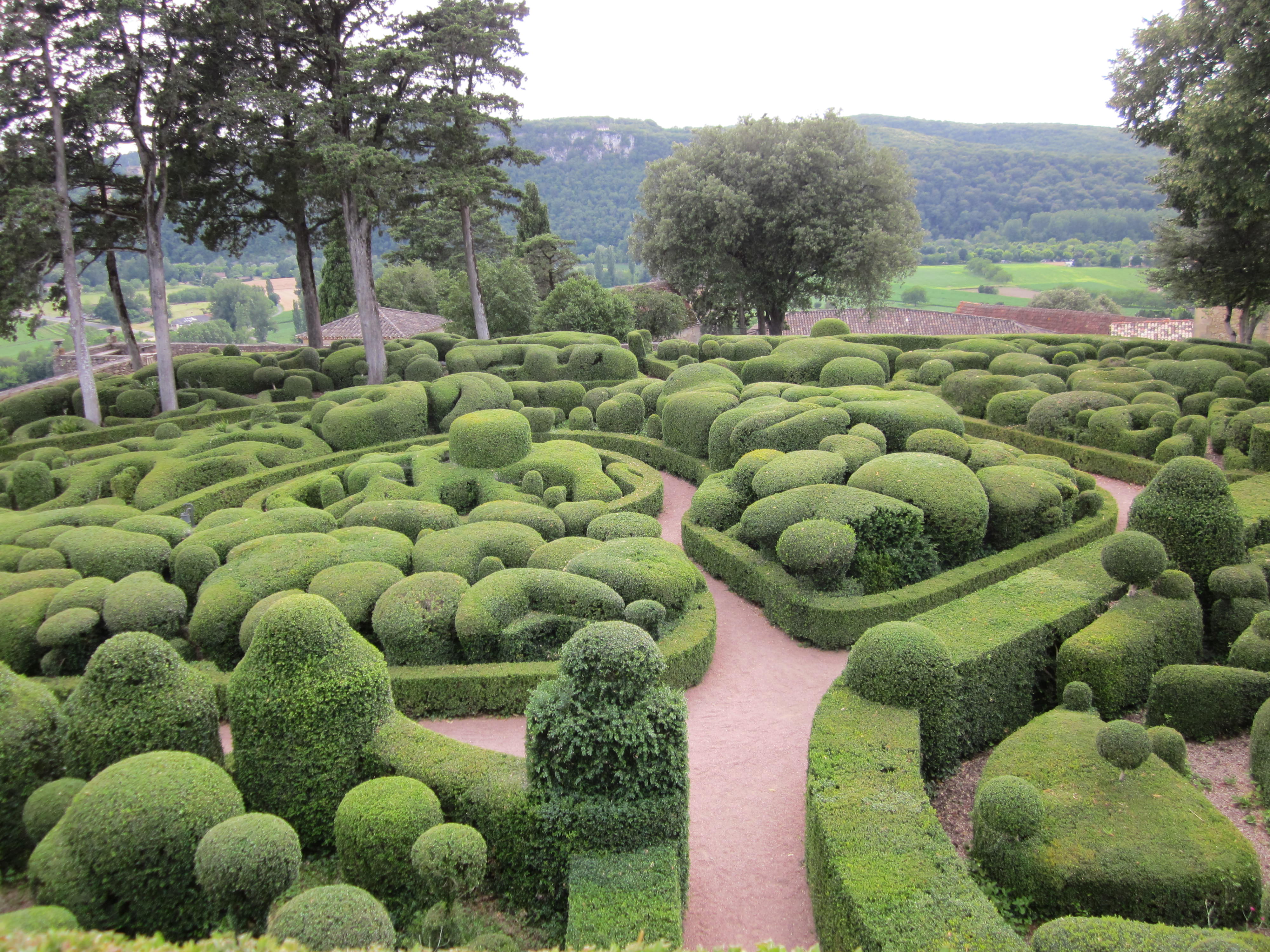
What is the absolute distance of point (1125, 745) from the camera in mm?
6910

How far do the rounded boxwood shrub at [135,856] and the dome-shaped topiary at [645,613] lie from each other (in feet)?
17.7

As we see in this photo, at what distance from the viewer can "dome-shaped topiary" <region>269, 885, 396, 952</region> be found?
4.76m

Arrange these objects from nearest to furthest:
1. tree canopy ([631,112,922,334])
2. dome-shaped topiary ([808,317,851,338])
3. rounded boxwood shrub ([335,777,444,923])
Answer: rounded boxwood shrub ([335,777,444,923]) → dome-shaped topiary ([808,317,851,338]) → tree canopy ([631,112,922,334])

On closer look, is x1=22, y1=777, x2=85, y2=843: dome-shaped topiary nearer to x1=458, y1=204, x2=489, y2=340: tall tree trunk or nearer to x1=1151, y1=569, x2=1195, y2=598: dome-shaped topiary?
x1=1151, y1=569, x2=1195, y2=598: dome-shaped topiary

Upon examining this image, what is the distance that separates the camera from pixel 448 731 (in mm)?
9234

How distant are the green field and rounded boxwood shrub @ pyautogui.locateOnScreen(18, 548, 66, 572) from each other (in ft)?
248

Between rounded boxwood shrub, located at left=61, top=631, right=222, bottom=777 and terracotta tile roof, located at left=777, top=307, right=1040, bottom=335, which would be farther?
terracotta tile roof, located at left=777, top=307, right=1040, bottom=335

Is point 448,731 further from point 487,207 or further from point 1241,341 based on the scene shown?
point 1241,341

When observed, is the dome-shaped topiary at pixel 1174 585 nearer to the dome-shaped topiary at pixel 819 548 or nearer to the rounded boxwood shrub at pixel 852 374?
the dome-shaped topiary at pixel 819 548

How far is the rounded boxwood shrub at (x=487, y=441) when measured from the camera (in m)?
15.4

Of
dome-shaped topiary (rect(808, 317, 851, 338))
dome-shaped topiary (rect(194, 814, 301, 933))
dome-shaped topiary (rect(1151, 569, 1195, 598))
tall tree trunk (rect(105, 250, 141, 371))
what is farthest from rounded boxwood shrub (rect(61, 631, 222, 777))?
tall tree trunk (rect(105, 250, 141, 371))

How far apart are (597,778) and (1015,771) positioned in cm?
432

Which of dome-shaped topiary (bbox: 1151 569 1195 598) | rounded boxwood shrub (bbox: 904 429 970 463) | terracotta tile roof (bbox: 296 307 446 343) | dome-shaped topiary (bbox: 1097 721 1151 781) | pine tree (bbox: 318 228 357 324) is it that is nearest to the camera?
dome-shaped topiary (bbox: 1097 721 1151 781)

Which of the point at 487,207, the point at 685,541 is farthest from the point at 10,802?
the point at 487,207
